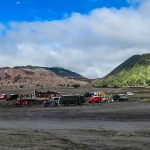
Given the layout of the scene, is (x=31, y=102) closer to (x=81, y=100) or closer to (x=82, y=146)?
(x=81, y=100)

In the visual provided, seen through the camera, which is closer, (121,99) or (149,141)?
(149,141)

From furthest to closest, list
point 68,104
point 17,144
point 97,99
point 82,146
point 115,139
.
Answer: point 97,99
point 68,104
point 115,139
point 17,144
point 82,146

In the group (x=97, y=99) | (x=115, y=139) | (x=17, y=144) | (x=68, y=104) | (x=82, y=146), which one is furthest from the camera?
(x=97, y=99)

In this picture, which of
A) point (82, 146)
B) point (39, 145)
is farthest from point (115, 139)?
point (39, 145)

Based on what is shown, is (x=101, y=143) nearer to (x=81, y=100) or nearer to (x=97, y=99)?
(x=81, y=100)

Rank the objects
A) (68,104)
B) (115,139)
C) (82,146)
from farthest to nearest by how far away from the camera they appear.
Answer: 1. (68,104)
2. (115,139)
3. (82,146)

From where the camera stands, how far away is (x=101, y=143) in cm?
1555

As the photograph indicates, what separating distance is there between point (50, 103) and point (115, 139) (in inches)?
2082

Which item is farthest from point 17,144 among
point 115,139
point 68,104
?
point 68,104

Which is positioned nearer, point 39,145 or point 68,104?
point 39,145

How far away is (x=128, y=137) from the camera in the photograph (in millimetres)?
17469

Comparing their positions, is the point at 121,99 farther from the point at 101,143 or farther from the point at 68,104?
the point at 101,143

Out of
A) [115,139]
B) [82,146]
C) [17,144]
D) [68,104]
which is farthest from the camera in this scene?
[68,104]

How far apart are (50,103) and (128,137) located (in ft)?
172
